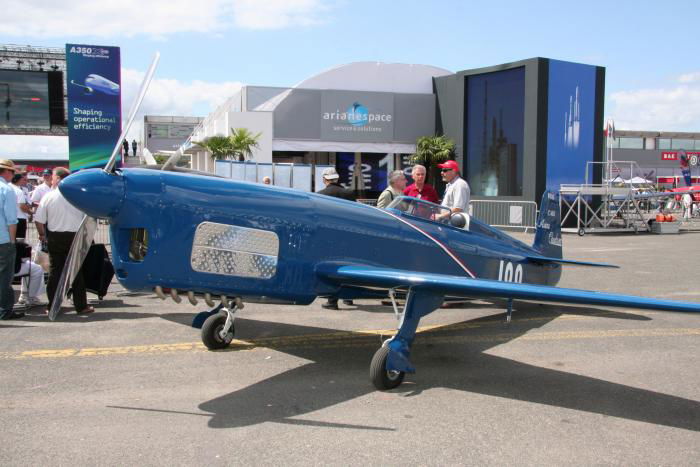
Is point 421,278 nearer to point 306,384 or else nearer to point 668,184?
point 306,384

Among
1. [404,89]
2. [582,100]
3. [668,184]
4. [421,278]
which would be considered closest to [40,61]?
[404,89]

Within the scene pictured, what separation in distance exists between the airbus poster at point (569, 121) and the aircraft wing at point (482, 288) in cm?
2247

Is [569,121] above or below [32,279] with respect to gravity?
above

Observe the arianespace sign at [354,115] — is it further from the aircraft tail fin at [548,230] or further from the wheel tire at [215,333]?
the wheel tire at [215,333]

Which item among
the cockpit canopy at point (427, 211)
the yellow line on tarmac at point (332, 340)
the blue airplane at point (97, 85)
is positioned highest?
the blue airplane at point (97, 85)

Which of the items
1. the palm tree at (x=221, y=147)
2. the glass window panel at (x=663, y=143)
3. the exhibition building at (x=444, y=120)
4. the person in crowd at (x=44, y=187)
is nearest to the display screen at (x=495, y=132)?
the exhibition building at (x=444, y=120)

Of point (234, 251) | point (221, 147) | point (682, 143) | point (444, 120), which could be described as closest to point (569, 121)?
point (444, 120)

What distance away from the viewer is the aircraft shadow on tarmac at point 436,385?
4.22 metres

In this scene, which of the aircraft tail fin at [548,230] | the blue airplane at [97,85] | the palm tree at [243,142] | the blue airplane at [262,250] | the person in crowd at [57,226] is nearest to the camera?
the blue airplane at [262,250]

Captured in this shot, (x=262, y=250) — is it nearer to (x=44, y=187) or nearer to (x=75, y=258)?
(x=75, y=258)

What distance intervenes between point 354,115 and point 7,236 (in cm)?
2659

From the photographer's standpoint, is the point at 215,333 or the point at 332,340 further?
the point at 332,340

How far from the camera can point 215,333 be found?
5.84 metres

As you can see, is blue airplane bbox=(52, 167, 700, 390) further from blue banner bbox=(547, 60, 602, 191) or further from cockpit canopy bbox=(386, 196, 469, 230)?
blue banner bbox=(547, 60, 602, 191)
